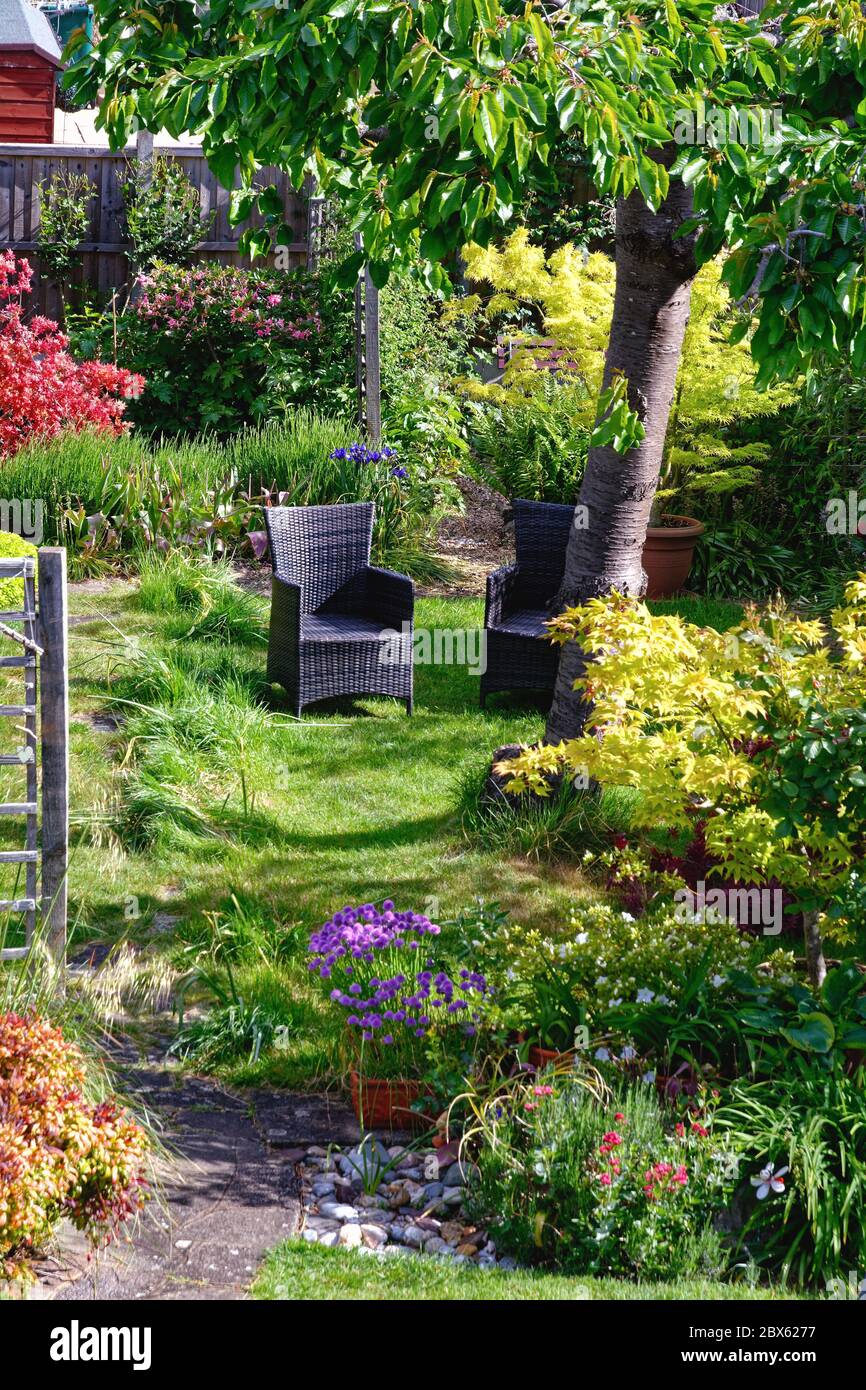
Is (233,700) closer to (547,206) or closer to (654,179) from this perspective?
(654,179)

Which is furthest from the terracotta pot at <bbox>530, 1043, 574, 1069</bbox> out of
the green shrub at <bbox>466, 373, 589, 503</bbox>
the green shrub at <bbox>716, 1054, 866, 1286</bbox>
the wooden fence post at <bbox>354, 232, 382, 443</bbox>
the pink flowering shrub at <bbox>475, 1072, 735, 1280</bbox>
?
the wooden fence post at <bbox>354, 232, 382, 443</bbox>

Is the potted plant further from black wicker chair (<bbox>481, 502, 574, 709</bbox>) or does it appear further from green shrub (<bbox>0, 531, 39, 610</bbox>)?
green shrub (<bbox>0, 531, 39, 610</bbox>)

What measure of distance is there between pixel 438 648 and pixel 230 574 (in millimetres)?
1501

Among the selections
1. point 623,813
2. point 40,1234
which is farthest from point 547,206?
point 40,1234

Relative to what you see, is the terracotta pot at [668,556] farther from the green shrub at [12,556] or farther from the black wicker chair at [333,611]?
the green shrub at [12,556]

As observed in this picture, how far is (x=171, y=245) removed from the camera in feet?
44.9

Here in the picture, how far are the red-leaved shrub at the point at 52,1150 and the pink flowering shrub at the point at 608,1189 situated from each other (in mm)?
962

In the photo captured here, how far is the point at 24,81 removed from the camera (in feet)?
62.1

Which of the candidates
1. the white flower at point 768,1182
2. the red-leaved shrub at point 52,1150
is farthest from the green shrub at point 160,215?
the white flower at point 768,1182

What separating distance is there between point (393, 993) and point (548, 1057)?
54cm

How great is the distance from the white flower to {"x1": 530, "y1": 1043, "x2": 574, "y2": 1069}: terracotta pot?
699mm

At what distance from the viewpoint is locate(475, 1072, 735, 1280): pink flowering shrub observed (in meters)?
3.64

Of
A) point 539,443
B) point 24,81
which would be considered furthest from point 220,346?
point 24,81

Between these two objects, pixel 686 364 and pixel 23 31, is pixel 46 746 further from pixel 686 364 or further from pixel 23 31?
pixel 23 31
